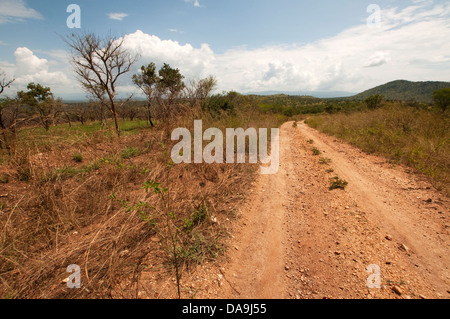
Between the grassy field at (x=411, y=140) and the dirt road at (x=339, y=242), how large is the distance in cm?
85

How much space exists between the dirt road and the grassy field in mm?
853

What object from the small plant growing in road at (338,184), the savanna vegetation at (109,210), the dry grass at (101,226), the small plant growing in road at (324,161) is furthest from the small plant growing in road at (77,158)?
the small plant growing in road at (324,161)

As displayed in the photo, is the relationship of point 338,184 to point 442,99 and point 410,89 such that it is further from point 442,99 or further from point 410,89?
point 410,89

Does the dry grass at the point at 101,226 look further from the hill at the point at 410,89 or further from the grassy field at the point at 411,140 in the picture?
the hill at the point at 410,89

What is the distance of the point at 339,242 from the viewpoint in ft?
8.73

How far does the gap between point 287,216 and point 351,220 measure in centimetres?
106

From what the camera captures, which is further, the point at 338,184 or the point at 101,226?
the point at 338,184

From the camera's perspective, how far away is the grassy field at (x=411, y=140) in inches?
190

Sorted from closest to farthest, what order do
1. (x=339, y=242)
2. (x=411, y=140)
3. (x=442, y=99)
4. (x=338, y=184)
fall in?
(x=339, y=242), (x=338, y=184), (x=411, y=140), (x=442, y=99)

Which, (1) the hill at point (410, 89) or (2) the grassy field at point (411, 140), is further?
(1) the hill at point (410, 89)

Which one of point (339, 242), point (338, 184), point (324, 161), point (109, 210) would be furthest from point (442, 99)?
point (109, 210)

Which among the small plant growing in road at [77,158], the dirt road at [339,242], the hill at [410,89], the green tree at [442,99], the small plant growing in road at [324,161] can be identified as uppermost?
the hill at [410,89]

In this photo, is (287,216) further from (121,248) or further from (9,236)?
(9,236)

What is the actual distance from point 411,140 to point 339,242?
6732mm
